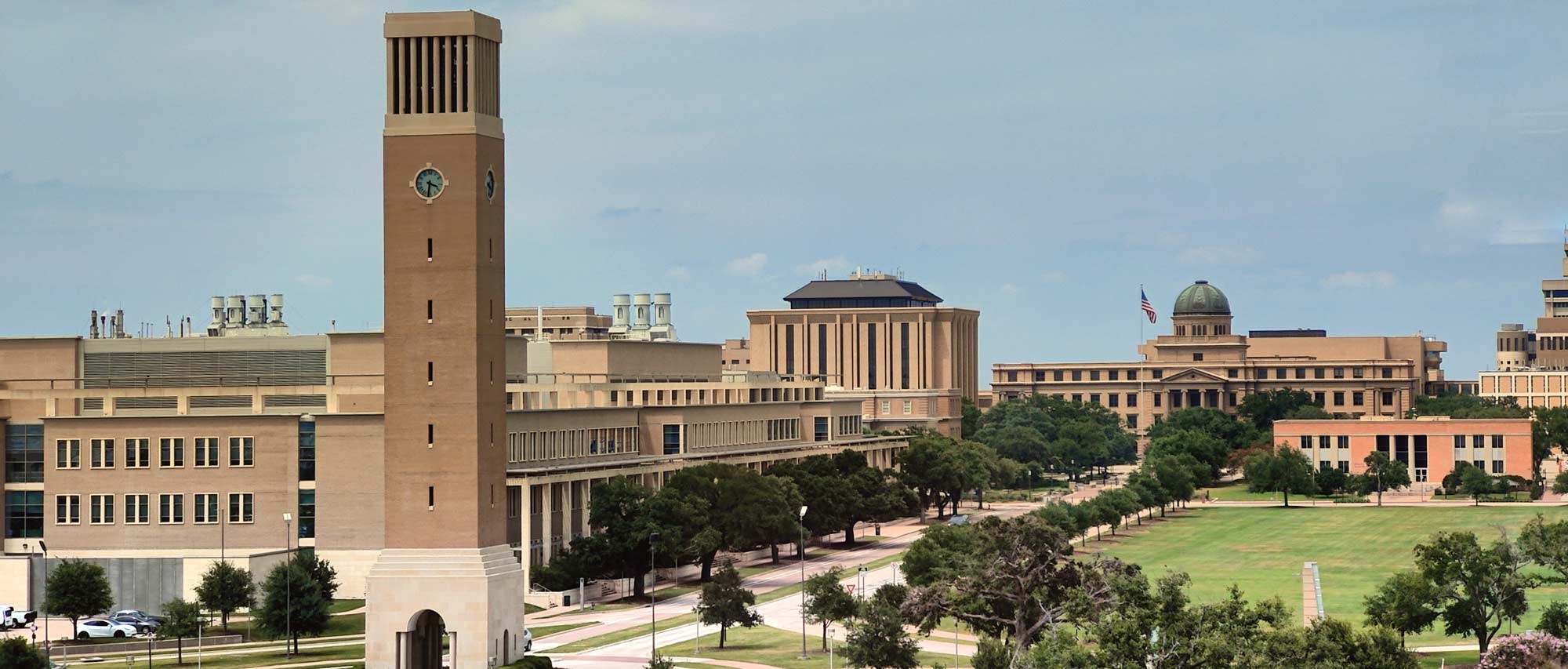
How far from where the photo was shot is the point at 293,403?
434 ft

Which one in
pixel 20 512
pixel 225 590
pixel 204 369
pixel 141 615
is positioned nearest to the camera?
pixel 225 590

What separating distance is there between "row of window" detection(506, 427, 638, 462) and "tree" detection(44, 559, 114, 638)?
87.3 ft

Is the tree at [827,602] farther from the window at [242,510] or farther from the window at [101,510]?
the window at [101,510]

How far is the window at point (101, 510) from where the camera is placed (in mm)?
129125

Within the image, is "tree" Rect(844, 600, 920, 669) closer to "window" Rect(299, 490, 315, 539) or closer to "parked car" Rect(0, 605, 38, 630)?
"window" Rect(299, 490, 315, 539)

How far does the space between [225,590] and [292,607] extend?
7318mm

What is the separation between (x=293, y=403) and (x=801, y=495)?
37.6 m

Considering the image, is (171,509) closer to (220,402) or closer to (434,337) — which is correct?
(220,402)

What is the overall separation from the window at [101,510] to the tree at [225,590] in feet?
58.5

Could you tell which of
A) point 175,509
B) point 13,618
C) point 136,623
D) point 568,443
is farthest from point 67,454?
point 568,443

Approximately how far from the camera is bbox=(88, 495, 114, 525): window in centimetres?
12912

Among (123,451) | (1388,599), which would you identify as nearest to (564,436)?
(123,451)

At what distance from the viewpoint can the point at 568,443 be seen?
469ft

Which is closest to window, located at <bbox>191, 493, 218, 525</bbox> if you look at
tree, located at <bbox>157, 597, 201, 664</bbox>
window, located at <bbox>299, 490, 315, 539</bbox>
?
window, located at <bbox>299, 490, 315, 539</bbox>
